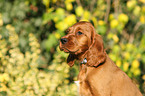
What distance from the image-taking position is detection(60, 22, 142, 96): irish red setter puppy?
2576 mm

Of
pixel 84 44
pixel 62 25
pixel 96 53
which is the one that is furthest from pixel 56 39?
pixel 96 53

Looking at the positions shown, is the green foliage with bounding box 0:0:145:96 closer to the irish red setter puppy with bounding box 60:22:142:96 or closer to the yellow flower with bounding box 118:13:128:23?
the yellow flower with bounding box 118:13:128:23

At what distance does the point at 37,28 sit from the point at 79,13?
238cm

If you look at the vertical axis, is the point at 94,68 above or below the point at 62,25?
→ below

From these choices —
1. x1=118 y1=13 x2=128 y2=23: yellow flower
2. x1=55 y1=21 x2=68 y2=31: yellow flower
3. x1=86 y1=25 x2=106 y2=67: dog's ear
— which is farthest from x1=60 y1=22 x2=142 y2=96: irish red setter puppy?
x1=118 y1=13 x2=128 y2=23: yellow flower

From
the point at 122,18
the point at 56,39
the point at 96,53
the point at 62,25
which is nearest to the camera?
the point at 96,53

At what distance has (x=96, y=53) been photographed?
271 centimetres

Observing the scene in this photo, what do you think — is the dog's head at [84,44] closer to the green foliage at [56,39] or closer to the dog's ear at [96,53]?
the dog's ear at [96,53]

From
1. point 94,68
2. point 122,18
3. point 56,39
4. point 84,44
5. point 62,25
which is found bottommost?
point 94,68

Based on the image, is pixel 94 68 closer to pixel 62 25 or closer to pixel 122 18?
pixel 62 25

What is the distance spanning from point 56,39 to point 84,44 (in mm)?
1943

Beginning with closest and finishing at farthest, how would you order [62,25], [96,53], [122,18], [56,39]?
[96,53]
[62,25]
[122,18]
[56,39]

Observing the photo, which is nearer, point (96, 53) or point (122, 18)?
point (96, 53)

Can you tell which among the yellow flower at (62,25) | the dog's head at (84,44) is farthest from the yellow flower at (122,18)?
the dog's head at (84,44)
